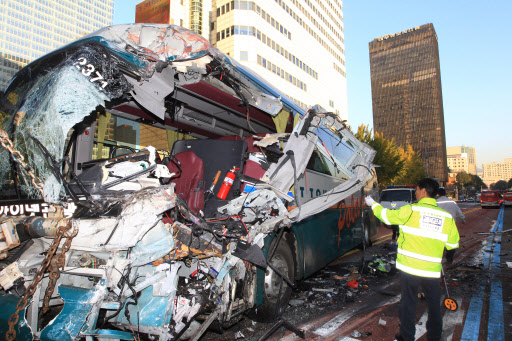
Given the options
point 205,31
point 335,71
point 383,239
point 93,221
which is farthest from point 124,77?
point 335,71

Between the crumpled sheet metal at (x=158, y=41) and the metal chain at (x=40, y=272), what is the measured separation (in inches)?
73.0

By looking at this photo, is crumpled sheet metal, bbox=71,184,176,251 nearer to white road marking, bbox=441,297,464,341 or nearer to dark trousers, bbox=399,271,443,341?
dark trousers, bbox=399,271,443,341

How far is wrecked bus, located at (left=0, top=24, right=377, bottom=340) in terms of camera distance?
2557mm

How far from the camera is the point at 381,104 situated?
393 ft

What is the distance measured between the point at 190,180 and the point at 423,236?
2.93 meters

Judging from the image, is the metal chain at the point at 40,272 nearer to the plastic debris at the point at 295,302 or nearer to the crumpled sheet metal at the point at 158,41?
the crumpled sheet metal at the point at 158,41

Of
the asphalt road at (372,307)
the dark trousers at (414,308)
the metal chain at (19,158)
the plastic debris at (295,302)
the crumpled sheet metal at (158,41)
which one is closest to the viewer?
the metal chain at (19,158)

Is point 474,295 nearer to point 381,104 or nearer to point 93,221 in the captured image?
point 93,221

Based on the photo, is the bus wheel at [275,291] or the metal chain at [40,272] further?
the bus wheel at [275,291]

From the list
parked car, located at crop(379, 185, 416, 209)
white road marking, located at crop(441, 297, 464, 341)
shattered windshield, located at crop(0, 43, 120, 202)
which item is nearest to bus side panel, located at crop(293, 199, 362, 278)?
white road marking, located at crop(441, 297, 464, 341)

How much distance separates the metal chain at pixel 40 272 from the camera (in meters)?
2.39

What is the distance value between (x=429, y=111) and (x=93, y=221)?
125943 mm

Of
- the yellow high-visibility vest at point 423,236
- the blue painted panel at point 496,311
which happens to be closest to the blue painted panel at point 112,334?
the yellow high-visibility vest at point 423,236

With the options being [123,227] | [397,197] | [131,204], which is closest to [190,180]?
[131,204]
